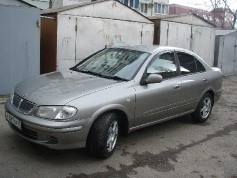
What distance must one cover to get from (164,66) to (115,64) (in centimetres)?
84

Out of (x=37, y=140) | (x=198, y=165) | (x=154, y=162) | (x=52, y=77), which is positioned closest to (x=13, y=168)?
(x=37, y=140)

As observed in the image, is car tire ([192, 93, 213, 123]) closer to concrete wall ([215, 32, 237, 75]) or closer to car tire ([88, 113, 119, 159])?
car tire ([88, 113, 119, 159])

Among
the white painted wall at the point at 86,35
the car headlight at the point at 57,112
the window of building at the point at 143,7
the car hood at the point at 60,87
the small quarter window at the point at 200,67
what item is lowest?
the car headlight at the point at 57,112

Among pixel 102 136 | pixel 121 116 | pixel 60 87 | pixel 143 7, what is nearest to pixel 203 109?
pixel 121 116

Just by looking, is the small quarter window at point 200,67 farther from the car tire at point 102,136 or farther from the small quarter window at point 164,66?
the car tire at point 102,136

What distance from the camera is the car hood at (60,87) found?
13.2 feet

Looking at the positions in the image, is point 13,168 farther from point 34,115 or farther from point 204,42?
point 204,42

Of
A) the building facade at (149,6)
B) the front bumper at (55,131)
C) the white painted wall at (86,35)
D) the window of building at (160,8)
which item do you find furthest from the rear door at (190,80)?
the window of building at (160,8)

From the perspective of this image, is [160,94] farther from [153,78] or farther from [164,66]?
[164,66]

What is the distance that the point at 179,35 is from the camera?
1218 cm

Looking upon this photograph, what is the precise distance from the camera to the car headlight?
390 centimetres

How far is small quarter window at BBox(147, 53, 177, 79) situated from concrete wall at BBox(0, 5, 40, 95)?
11.6 ft

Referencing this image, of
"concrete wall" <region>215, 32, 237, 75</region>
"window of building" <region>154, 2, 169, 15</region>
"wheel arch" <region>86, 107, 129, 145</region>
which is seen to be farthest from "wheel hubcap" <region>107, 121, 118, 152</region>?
"window of building" <region>154, 2, 169, 15</region>

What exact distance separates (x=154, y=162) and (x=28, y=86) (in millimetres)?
2008
